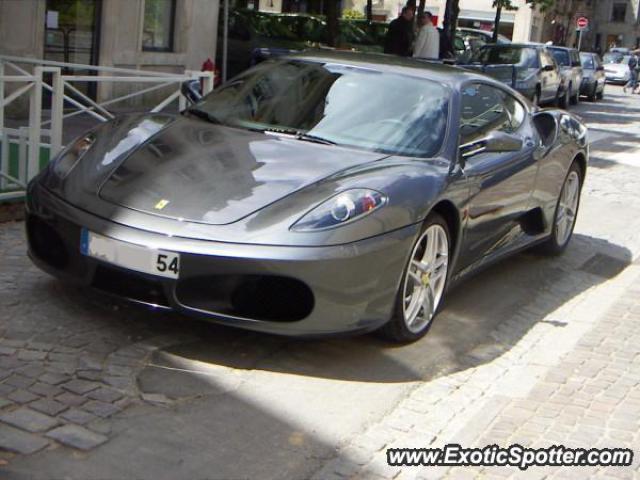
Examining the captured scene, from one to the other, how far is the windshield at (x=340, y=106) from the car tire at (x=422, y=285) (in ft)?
1.64

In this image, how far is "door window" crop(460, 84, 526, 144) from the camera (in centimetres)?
600

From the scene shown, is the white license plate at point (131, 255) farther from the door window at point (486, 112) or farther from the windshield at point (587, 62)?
the windshield at point (587, 62)

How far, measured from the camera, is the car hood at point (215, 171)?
475 cm

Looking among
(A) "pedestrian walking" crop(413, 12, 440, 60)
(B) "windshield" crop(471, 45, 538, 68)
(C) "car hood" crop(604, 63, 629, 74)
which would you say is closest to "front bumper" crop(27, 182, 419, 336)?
(A) "pedestrian walking" crop(413, 12, 440, 60)

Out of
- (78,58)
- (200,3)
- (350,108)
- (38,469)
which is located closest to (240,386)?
(38,469)

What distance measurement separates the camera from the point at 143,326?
5.04 metres

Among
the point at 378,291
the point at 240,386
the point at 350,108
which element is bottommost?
the point at 240,386

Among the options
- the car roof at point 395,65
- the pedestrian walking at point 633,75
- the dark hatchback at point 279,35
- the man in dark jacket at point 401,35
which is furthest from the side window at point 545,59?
the pedestrian walking at point 633,75

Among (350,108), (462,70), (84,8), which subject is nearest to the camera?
(350,108)

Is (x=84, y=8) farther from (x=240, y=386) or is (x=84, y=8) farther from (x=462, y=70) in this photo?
(x=240, y=386)

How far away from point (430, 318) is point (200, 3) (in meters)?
14.3

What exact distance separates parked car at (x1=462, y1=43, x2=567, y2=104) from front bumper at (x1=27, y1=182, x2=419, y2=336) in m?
18.0

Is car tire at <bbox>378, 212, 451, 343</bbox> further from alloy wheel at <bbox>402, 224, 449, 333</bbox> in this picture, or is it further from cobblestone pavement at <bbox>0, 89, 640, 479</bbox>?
cobblestone pavement at <bbox>0, 89, 640, 479</bbox>

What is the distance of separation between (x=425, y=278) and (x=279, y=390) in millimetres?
1189
